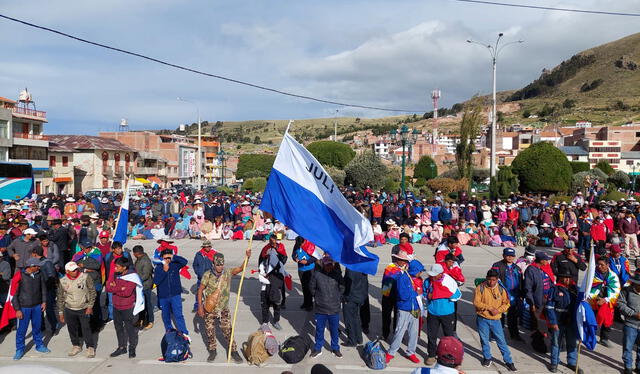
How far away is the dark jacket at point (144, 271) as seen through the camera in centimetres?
826

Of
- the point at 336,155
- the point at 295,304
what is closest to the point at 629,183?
the point at 336,155

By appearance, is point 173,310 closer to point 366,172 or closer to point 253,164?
point 366,172

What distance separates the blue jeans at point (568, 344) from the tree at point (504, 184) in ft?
85.2

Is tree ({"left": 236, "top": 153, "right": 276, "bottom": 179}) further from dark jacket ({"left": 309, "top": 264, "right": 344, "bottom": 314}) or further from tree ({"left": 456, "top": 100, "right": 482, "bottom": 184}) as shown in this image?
dark jacket ({"left": 309, "top": 264, "right": 344, "bottom": 314})

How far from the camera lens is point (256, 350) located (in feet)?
22.8

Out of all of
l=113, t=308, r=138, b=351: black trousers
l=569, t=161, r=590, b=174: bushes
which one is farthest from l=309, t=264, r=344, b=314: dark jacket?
l=569, t=161, r=590, b=174: bushes

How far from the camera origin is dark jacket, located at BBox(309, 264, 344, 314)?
7.09 m

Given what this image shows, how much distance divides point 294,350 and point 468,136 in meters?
25.9

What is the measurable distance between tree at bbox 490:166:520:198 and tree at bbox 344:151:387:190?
10.5m

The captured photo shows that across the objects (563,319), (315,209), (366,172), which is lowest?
(563,319)

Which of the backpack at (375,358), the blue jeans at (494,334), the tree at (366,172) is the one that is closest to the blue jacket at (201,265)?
the backpack at (375,358)

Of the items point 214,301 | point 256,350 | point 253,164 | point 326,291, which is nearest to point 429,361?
point 326,291

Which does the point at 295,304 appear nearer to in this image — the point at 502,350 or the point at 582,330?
the point at 502,350

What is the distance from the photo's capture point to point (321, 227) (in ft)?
23.1
